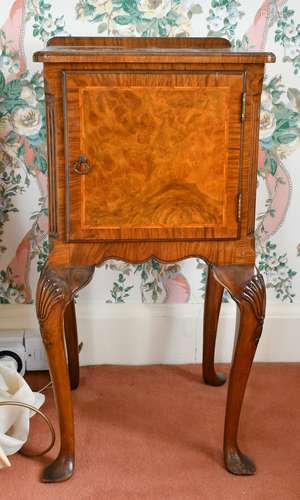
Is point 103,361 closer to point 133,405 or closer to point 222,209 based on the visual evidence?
point 133,405

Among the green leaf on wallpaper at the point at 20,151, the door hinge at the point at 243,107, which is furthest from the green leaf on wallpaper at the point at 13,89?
the door hinge at the point at 243,107

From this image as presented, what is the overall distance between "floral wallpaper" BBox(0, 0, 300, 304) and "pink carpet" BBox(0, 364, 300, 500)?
0.21 m

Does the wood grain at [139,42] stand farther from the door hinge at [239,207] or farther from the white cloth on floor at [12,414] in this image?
the white cloth on floor at [12,414]

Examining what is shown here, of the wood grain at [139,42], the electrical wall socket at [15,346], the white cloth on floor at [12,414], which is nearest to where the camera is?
the white cloth on floor at [12,414]

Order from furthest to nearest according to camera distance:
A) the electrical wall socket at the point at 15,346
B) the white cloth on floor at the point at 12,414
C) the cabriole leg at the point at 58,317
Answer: the electrical wall socket at the point at 15,346
the white cloth on floor at the point at 12,414
the cabriole leg at the point at 58,317

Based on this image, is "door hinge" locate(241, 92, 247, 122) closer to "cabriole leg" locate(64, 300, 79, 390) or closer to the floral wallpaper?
the floral wallpaper

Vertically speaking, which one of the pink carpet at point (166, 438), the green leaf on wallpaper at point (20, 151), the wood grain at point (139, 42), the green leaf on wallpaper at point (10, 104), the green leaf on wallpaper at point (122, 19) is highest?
the green leaf on wallpaper at point (122, 19)

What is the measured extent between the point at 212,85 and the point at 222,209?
0.74 ft

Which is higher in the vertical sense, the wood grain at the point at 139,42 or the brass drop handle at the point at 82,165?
the wood grain at the point at 139,42

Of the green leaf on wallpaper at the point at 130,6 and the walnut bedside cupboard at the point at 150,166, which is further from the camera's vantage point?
the green leaf on wallpaper at the point at 130,6

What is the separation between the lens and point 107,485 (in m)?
1.44

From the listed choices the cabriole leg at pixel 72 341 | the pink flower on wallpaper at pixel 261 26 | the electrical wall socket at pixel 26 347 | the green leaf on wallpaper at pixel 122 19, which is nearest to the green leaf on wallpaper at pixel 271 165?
the pink flower on wallpaper at pixel 261 26

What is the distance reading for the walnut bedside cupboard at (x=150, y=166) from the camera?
126cm

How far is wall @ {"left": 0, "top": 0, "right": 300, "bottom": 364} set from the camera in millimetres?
1701
